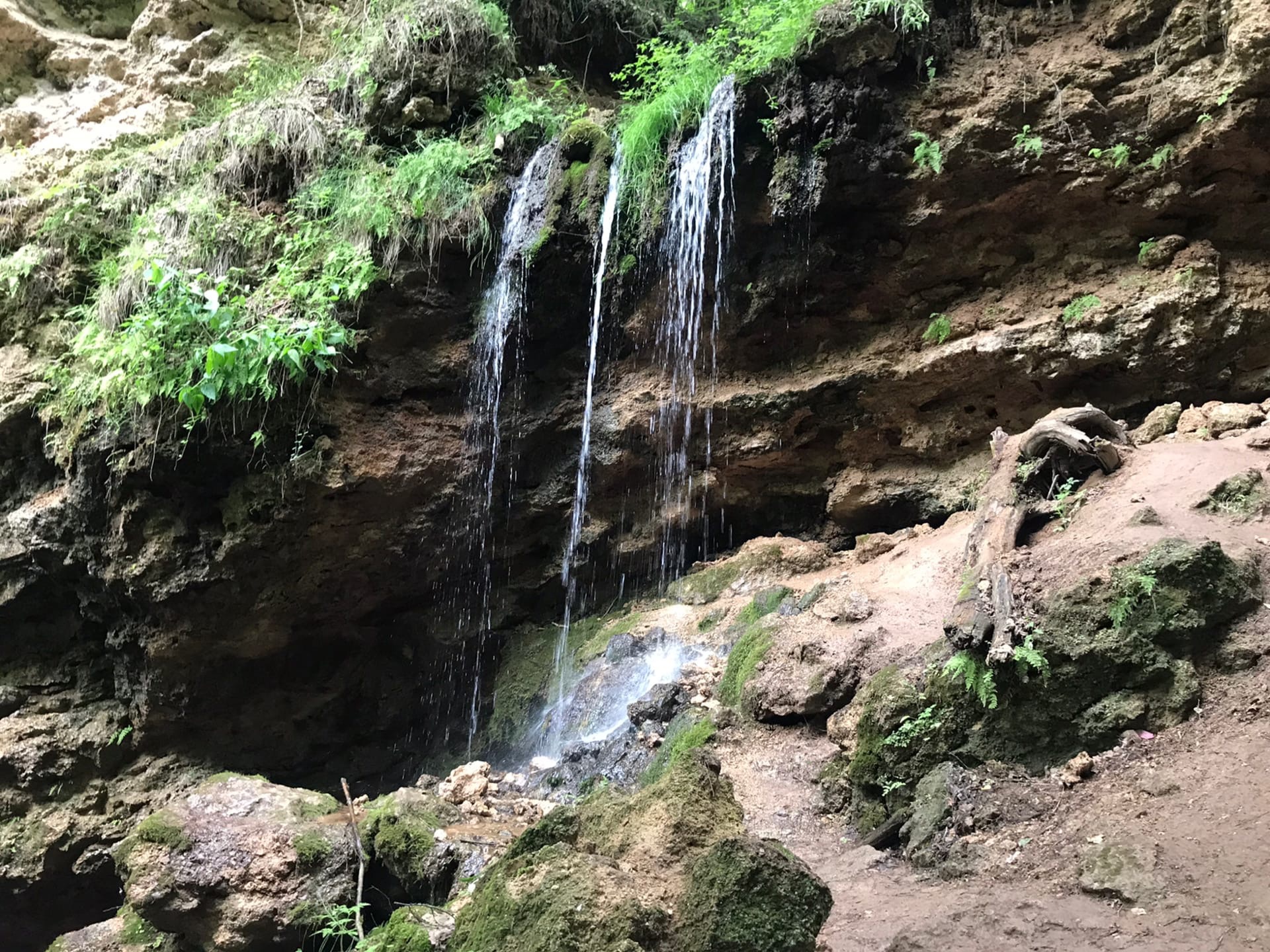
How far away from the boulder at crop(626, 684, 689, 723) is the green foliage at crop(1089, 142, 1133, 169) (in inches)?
211

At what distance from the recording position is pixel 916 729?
4215 millimetres

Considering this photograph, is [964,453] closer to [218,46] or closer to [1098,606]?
[1098,606]

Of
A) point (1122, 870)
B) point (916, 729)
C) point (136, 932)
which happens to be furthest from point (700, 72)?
point (136, 932)

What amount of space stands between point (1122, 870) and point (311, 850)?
400cm

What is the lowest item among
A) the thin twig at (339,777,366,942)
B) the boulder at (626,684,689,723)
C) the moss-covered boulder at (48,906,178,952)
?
the moss-covered boulder at (48,906,178,952)

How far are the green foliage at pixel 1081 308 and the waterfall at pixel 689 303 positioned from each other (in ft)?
9.65

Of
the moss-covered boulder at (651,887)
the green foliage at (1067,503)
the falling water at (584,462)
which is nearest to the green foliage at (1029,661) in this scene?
the green foliage at (1067,503)

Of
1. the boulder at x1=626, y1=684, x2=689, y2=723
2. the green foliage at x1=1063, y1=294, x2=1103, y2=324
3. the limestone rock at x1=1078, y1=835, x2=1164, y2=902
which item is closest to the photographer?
the limestone rock at x1=1078, y1=835, x2=1164, y2=902

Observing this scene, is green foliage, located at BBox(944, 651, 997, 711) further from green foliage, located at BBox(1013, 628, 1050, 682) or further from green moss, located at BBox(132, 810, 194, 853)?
green moss, located at BBox(132, 810, 194, 853)

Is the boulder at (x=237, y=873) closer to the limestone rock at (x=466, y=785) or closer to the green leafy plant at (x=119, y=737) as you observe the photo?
the limestone rock at (x=466, y=785)

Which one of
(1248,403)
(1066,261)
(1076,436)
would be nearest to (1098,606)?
(1076,436)

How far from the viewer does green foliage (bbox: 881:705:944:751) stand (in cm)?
418

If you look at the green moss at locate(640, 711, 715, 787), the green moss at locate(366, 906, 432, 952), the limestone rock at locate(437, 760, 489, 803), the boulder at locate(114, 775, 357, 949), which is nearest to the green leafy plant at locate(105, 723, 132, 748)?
the boulder at locate(114, 775, 357, 949)

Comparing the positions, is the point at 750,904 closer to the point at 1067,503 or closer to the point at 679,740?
the point at 679,740
